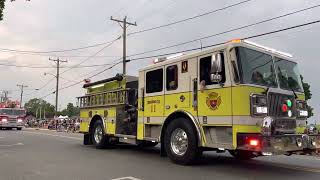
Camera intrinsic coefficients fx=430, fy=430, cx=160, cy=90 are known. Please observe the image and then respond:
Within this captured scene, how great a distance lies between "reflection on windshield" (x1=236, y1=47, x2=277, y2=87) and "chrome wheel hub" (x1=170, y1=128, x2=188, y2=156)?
87.2 inches

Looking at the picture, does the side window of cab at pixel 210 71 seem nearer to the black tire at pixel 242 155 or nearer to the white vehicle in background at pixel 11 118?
the black tire at pixel 242 155

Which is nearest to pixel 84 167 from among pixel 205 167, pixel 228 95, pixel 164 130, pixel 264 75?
pixel 164 130

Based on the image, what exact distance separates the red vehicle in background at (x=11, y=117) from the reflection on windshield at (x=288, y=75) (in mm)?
33520

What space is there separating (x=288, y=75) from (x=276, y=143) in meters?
2.14

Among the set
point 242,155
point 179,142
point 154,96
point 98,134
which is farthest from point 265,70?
point 98,134

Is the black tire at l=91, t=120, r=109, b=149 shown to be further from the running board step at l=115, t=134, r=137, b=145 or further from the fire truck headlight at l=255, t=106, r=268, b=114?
the fire truck headlight at l=255, t=106, r=268, b=114

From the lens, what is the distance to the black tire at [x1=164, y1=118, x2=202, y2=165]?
10078 mm

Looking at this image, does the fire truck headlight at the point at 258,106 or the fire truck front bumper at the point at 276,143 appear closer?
the fire truck front bumper at the point at 276,143

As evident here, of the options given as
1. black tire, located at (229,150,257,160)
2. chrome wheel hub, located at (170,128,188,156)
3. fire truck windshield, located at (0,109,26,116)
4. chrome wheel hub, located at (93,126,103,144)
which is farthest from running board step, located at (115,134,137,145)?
fire truck windshield, located at (0,109,26,116)

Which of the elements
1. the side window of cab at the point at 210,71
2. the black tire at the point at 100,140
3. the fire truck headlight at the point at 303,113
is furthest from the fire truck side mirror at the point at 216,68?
the black tire at the point at 100,140

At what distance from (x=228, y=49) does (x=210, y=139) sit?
2.08 m

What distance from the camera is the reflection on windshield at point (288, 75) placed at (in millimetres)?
10031

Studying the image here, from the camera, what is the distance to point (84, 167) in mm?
10492

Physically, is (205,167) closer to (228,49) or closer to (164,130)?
(164,130)
